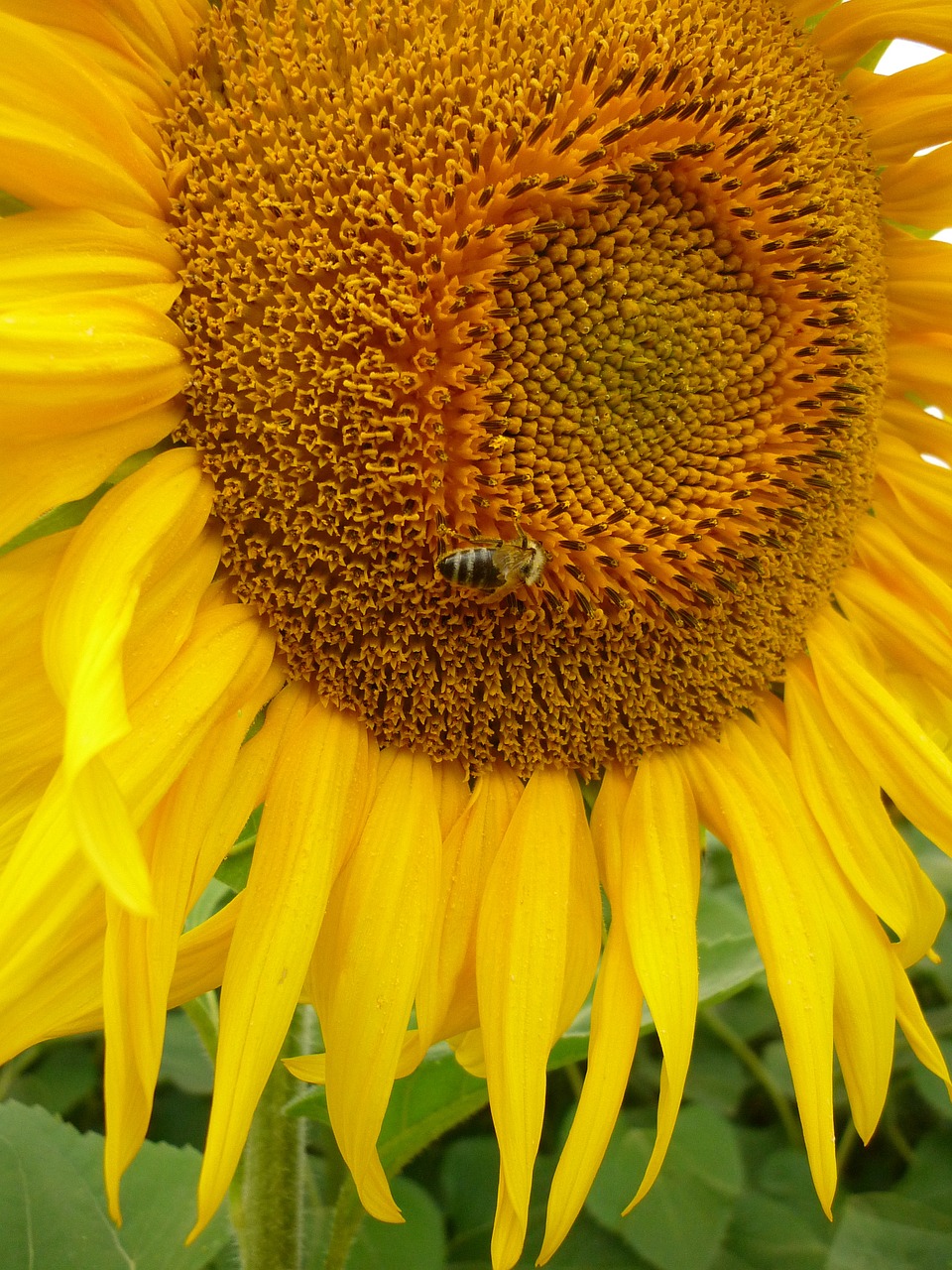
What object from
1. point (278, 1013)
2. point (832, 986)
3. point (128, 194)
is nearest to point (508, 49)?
point (128, 194)

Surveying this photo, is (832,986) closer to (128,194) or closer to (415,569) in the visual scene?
(415,569)

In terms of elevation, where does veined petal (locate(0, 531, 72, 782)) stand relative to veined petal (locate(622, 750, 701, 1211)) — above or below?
above

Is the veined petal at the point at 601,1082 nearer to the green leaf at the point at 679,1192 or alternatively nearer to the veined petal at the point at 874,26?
the green leaf at the point at 679,1192

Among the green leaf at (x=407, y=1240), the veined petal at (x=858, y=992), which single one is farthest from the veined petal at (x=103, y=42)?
the green leaf at (x=407, y=1240)

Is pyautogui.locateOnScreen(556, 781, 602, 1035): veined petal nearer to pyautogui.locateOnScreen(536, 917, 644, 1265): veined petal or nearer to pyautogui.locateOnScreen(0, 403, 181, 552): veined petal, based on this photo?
pyautogui.locateOnScreen(536, 917, 644, 1265): veined petal

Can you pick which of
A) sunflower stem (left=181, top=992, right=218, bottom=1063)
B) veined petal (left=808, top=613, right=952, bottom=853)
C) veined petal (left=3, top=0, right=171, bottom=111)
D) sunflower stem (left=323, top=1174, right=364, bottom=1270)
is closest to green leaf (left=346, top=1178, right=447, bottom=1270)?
sunflower stem (left=323, top=1174, right=364, bottom=1270)

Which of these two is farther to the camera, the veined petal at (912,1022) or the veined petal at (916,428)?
the veined petal at (916,428)
